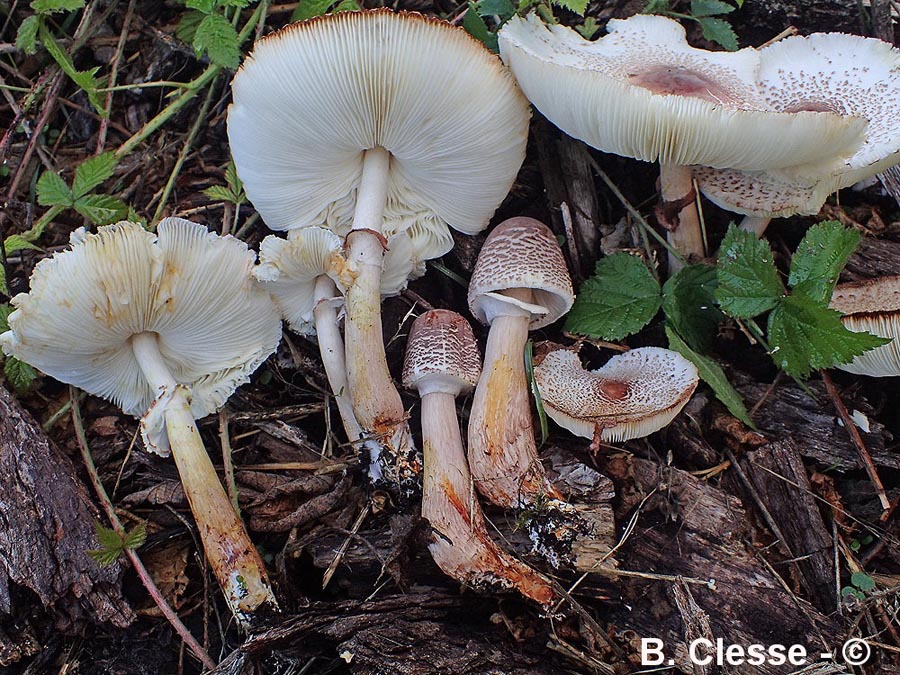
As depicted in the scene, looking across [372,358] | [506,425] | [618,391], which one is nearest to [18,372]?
[372,358]

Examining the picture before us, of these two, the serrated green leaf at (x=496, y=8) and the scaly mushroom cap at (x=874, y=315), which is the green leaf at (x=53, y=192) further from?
the scaly mushroom cap at (x=874, y=315)

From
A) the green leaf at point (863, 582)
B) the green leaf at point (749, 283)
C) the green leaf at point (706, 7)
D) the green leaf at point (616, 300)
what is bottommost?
the green leaf at point (863, 582)

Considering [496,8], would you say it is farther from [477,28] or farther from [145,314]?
[145,314]

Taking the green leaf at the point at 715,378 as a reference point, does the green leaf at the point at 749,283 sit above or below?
above

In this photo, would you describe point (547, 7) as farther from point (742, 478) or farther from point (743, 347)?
point (742, 478)

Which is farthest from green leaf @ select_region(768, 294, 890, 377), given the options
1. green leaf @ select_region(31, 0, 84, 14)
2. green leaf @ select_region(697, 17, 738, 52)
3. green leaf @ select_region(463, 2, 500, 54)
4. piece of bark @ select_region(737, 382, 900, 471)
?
green leaf @ select_region(31, 0, 84, 14)

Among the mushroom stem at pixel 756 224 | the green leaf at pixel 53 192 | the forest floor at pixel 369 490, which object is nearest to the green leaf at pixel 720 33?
the forest floor at pixel 369 490
